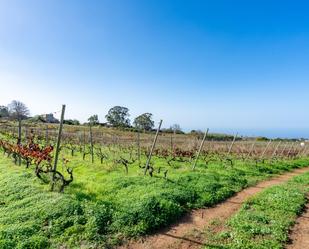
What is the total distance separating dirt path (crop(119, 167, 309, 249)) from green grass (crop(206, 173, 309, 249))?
1.29 feet

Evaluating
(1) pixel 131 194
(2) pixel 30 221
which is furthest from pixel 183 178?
(2) pixel 30 221

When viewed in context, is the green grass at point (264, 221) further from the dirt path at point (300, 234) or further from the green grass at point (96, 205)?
the green grass at point (96, 205)

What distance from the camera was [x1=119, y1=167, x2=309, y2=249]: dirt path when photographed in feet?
23.1

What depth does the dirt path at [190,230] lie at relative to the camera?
23.1 ft

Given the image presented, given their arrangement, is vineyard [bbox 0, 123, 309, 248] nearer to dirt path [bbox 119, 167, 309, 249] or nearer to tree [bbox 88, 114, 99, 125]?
dirt path [bbox 119, 167, 309, 249]

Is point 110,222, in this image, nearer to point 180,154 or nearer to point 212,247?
point 212,247

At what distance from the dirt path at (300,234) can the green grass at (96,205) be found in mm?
2833

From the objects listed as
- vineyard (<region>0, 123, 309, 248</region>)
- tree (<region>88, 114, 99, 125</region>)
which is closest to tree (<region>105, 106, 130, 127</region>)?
tree (<region>88, 114, 99, 125</region>)

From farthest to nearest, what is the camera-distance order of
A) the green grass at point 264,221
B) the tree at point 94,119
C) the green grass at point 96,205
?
the tree at point 94,119 < the green grass at point 264,221 < the green grass at point 96,205

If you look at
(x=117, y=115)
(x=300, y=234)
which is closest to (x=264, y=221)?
(x=300, y=234)

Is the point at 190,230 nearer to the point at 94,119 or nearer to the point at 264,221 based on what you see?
the point at 264,221

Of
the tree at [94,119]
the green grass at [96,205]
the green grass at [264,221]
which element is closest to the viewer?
the green grass at [96,205]

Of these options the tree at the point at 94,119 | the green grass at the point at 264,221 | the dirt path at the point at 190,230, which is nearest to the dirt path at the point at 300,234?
the green grass at the point at 264,221

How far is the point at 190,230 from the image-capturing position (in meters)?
7.96
